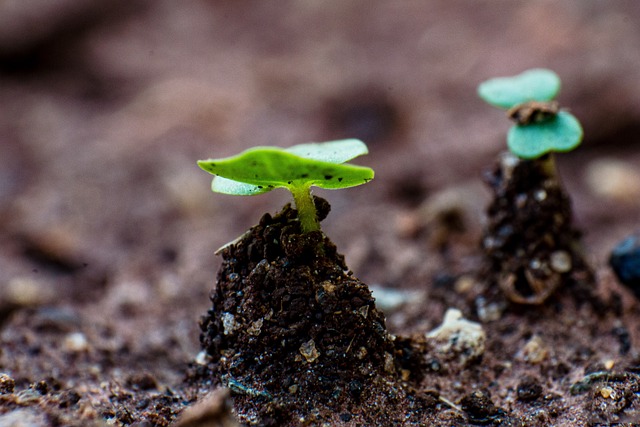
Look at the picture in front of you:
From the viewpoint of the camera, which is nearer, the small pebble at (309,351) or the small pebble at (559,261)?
the small pebble at (309,351)

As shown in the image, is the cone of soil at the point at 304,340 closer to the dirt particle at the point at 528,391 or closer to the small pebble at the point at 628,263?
the dirt particle at the point at 528,391

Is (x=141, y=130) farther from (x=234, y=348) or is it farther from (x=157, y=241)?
(x=234, y=348)

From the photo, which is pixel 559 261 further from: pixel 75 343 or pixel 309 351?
pixel 75 343

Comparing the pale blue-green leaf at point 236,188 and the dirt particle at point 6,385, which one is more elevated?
the pale blue-green leaf at point 236,188

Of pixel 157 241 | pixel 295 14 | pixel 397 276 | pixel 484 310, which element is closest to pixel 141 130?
pixel 157 241

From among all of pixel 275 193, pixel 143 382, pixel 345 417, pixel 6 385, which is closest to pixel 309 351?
pixel 345 417

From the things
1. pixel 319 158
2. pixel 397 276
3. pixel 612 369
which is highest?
pixel 397 276

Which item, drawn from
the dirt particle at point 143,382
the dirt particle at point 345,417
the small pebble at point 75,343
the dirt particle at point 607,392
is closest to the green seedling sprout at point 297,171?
Result: the dirt particle at point 345,417

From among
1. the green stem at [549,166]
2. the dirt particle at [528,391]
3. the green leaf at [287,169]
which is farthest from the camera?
the green stem at [549,166]
